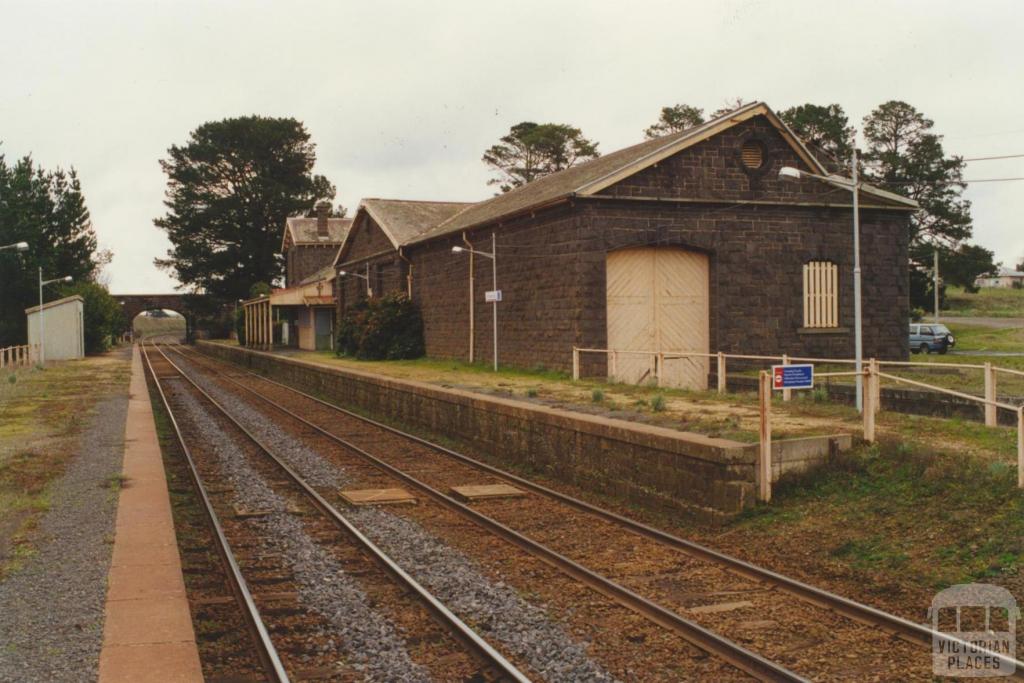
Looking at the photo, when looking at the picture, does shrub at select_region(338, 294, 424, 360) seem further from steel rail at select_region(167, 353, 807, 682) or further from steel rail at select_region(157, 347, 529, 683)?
steel rail at select_region(167, 353, 807, 682)

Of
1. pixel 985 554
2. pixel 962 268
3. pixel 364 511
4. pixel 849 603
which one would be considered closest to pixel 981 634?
pixel 849 603

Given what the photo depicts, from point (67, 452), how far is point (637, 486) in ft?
27.9

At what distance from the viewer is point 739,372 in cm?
2150

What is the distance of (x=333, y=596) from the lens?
7.32 m

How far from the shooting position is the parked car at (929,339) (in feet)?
127

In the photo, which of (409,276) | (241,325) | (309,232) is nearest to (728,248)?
(409,276)

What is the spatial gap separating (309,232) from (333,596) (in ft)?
170

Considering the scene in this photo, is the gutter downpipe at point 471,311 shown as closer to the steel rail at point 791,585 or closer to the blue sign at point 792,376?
the steel rail at point 791,585

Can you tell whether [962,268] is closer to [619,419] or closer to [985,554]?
[619,419]

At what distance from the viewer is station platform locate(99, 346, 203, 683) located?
5352 millimetres

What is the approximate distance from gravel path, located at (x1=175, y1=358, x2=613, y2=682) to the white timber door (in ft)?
37.1

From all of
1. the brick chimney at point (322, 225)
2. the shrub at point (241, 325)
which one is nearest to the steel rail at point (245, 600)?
the brick chimney at point (322, 225)

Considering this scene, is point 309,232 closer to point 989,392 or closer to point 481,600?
point 989,392

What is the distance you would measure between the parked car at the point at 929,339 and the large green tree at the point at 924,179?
46.2 feet
